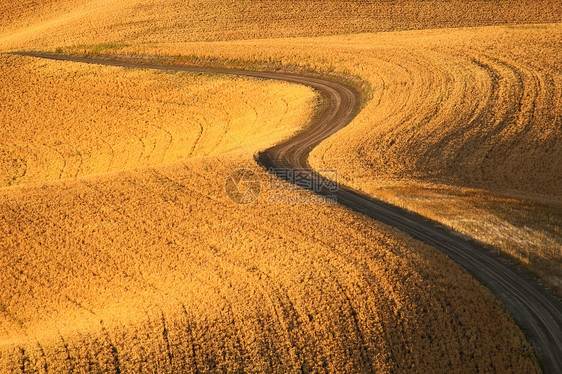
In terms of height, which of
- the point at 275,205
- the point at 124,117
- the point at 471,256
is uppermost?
the point at 124,117

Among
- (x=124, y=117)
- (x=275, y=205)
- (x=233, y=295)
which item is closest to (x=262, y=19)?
(x=124, y=117)

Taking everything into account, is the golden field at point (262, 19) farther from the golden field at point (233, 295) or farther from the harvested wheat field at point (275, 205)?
the golden field at point (233, 295)

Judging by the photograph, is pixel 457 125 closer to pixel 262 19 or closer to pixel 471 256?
pixel 471 256

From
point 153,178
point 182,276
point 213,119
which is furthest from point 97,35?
point 182,276

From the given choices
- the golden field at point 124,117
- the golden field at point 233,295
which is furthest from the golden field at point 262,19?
the golden field at point 233,295

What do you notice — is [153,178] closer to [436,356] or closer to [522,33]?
[436,356]
